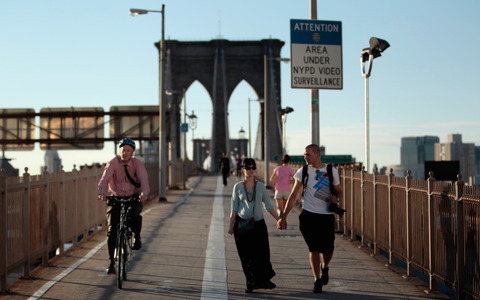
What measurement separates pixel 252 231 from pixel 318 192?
950mm

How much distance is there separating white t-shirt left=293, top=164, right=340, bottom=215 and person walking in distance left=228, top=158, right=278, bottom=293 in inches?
18.2

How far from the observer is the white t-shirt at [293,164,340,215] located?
8.48 meters

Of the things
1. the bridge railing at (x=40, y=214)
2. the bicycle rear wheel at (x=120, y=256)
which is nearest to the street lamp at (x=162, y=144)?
the bridge railing at (x=40, y=214)

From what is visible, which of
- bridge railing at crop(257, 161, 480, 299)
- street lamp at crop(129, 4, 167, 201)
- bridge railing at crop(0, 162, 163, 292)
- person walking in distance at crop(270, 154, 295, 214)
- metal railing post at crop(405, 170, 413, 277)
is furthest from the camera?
street lamp at crop(129, 4, 167, 201)

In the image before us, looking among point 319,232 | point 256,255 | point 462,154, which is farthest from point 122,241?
point 462,154

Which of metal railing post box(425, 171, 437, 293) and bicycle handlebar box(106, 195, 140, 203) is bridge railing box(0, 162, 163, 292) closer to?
bicycle handlebar box(106, 195, 140, 203)

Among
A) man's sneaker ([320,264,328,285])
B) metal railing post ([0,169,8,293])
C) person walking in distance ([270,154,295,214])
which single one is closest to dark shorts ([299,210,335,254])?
man's sneaker ([320,264,328,285])

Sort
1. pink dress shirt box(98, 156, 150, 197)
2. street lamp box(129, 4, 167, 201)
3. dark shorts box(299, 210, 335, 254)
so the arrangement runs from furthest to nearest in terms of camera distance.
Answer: street lamp box(129, 4, 167, 201) → pink dress shirt box(98, 156, 150, 197) → dark shorts box(299, 210, 335, 254)

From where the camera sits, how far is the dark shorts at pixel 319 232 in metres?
8.45

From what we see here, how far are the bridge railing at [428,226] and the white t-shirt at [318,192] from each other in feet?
4.31

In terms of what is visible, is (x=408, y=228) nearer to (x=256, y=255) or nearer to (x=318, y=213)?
(x=318, y=213)

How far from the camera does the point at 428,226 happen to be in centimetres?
877

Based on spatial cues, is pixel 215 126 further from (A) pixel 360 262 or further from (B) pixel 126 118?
(A) pixel 360 262

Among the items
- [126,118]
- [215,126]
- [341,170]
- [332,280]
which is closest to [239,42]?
[215,126]
